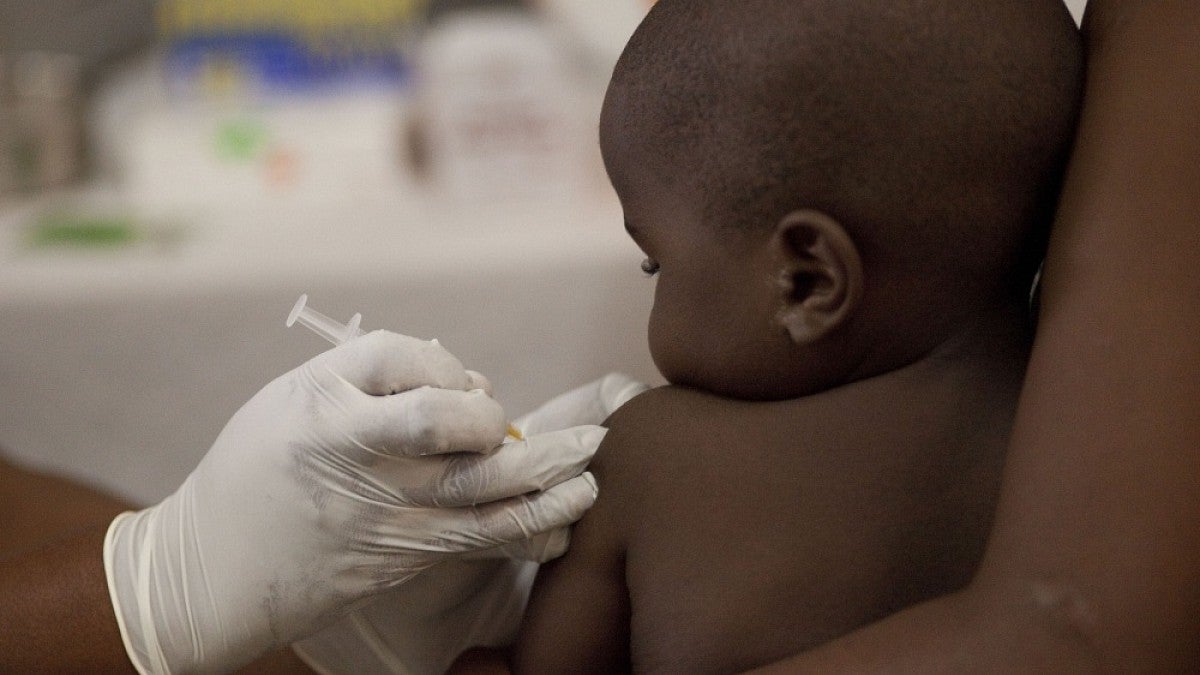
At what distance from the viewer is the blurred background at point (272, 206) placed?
1695 millimetres

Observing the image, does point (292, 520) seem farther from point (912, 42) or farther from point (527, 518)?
point (912, 42)

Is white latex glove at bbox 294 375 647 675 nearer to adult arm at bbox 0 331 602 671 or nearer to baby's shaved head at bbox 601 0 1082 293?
adult arm at bbox 0 331 602 671

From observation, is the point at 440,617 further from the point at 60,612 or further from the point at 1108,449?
the point at 1108,449

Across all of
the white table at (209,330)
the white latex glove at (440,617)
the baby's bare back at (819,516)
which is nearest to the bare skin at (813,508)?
the baby's bare back at (819,516)

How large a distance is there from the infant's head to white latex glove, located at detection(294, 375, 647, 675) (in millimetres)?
217

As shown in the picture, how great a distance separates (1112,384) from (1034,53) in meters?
0.21

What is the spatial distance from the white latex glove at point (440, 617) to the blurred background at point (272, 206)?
1.61ft

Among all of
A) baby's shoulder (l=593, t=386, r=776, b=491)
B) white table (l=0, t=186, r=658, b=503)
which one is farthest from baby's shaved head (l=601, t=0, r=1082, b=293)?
white table (l=0, t=186, r=658, b=503)

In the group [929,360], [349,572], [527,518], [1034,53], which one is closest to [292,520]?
[349,572]

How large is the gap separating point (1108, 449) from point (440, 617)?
0.54 m

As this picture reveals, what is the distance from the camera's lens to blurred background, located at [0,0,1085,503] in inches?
66.7

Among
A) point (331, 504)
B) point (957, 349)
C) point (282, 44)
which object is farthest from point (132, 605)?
point (282, 44)

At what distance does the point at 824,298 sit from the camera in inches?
28.7

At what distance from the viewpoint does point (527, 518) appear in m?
0.79
